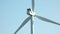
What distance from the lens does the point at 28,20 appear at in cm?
2191

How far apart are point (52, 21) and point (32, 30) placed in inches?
90.8

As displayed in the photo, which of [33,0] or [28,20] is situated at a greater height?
[33,0]

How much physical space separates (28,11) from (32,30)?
6.07ft

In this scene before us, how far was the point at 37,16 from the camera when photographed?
851 inches

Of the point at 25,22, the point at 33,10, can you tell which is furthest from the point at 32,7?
the point at 25,22

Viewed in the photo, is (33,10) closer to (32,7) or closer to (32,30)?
(32,7)

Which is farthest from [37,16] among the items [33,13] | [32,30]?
[32,30]

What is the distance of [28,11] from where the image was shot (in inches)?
799

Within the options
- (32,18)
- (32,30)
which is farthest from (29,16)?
(32,30)

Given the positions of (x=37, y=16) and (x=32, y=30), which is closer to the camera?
(x=32, y=30)

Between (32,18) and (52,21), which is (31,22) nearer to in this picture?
(32,18)

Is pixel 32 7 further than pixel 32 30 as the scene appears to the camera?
Yes

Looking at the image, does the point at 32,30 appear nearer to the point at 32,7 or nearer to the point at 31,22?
the point at 31,22

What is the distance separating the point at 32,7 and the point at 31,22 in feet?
5.41
